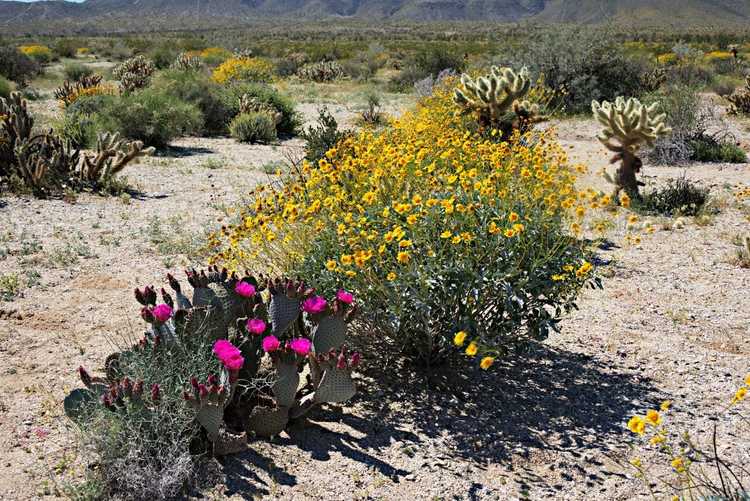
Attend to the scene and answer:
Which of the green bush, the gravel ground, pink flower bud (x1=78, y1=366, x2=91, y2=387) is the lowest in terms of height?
the gravel ground

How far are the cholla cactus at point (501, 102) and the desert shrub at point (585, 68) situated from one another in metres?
9.68

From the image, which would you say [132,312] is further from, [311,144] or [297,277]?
[311,144]

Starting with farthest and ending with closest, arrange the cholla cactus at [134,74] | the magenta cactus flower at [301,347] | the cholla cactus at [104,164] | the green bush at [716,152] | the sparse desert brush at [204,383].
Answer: the cholla cactus at [134,74]
the green bush at [716,152]
the cholla cactus at [104,164]
the magenta cactus flower at [301,347]
the sparse desert brush at [204,383]

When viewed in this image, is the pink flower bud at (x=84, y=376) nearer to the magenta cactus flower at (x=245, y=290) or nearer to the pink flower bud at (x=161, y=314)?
the pink flower bud at (x=161, y=314)

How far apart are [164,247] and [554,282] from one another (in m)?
4.22

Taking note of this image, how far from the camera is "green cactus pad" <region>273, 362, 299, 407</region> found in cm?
348

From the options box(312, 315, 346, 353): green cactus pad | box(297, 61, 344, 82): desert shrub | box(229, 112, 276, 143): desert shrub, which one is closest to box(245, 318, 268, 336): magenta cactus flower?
box(312, 315, 346, 353): green cactus pad

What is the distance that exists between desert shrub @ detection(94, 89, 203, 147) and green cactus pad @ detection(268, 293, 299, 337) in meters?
9.42

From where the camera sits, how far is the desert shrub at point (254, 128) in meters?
13.8

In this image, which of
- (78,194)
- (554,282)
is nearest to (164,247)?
(78,194)

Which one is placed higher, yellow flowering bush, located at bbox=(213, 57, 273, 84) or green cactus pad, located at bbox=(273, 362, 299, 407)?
yellow flowering bush, located at bbox=(213, 57, 273, 84)

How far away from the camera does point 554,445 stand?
3684 mm

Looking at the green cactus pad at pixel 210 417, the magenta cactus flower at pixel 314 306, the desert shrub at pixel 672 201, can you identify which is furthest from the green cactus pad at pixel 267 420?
the desert shrub at pixel 672 201

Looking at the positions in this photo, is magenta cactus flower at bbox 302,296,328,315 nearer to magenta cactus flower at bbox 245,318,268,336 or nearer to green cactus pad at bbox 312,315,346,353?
green cactus pad at bbox 312,315,346,353
